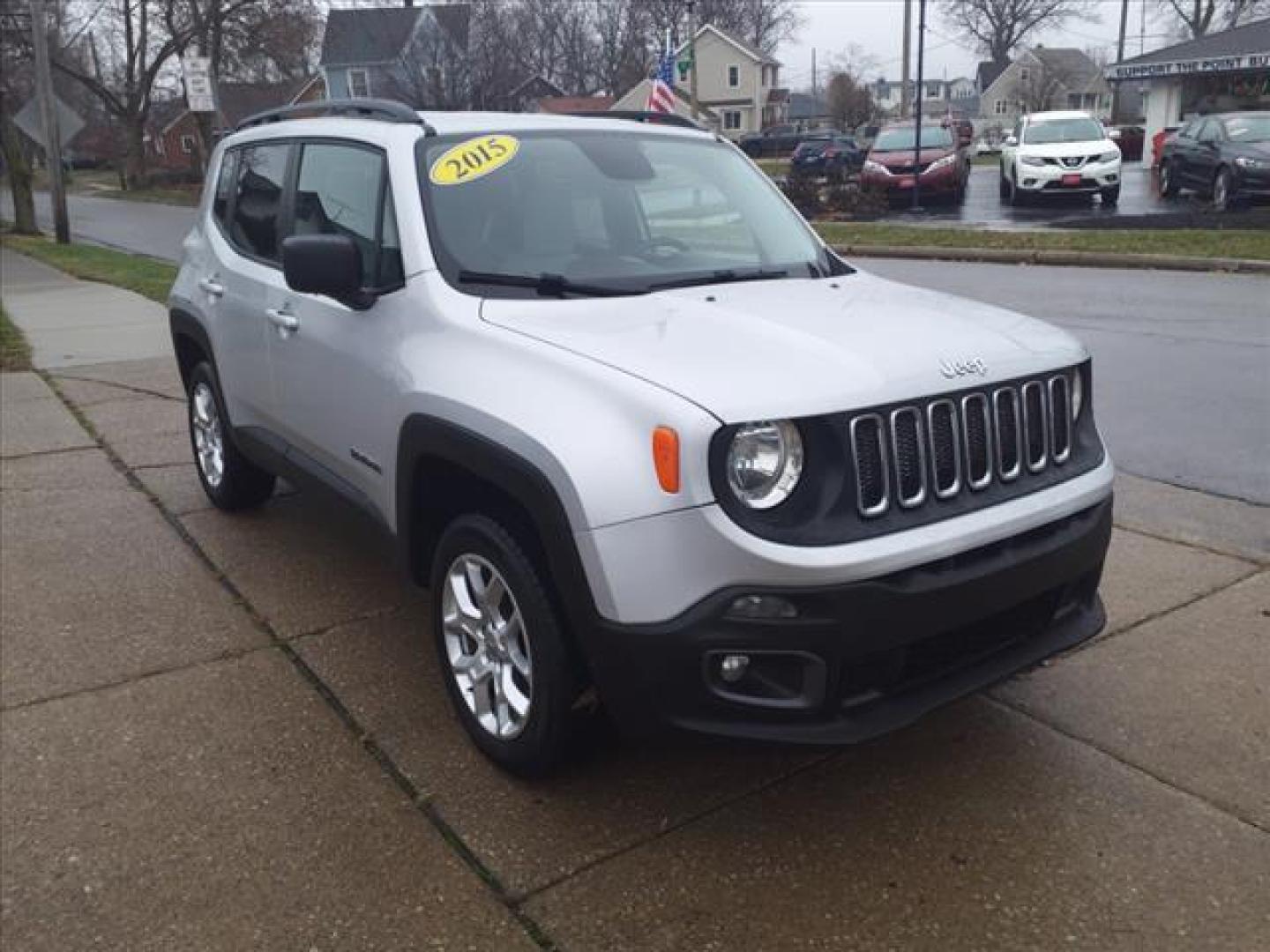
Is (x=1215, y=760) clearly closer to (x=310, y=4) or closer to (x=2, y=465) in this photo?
(x=2, y=465)

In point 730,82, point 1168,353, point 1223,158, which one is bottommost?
point 1168,353

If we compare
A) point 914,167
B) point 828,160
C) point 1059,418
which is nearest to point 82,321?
point 1059,418

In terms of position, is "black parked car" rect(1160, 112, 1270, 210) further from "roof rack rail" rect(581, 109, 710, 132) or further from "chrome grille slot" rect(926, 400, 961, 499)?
"chrome grille slot" rect(926, 400, 961, 499)

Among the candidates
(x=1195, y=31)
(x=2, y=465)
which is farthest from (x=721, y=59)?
(x=2, y=465)

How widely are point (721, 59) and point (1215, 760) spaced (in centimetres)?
8576

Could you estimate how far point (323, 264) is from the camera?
360cm

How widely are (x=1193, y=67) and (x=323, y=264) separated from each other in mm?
34267

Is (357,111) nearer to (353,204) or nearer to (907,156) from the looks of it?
(353,204)

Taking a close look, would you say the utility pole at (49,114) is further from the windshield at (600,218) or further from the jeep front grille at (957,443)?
the jeep front grille at (957,443)

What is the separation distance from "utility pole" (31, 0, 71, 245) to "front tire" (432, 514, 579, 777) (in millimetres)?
22863

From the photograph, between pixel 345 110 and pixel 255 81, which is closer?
pixel 345 110

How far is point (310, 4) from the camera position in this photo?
4697cm

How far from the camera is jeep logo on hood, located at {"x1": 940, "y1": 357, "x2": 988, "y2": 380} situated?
2932 mm

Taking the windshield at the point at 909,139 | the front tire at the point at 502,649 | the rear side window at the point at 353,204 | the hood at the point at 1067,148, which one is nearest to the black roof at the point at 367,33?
the windshield at the point at 909,139
